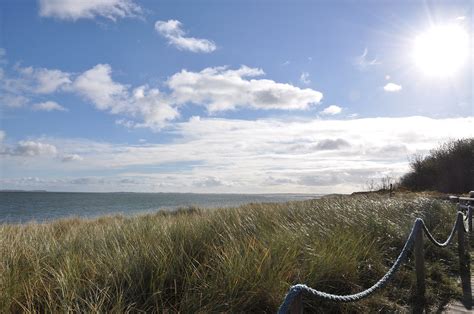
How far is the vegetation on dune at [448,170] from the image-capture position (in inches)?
1310

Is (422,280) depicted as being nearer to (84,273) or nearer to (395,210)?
(84,273)

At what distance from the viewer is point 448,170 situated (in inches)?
1355

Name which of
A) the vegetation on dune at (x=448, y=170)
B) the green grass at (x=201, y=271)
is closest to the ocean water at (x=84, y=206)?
the green grass at (x=201, y=271)

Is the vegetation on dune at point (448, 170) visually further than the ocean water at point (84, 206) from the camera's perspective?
Yes

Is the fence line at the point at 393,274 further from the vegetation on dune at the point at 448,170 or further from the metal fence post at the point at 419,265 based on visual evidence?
the vegetation on dune at the point at 448,170

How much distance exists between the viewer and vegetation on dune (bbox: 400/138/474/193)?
3328 centimetres

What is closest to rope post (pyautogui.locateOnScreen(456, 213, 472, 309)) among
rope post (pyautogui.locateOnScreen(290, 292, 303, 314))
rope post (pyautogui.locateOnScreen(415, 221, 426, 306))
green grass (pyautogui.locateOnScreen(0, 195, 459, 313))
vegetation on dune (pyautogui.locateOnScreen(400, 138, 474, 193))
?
green grass (pyautogui.locateOnScreen(0, 195, 459, 313))

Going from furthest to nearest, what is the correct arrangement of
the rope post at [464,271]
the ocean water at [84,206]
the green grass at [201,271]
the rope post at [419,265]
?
the ocean water at [84,206]
the rope post at [464,271]
the rope post at [419,265]
the green grass at [201,271]

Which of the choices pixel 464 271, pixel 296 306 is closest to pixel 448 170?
pixel 464 271

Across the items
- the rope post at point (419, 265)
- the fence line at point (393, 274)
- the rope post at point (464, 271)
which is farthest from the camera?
the rope post at point (464, 271)

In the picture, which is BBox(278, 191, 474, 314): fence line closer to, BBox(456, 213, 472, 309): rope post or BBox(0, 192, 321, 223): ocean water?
BBox(456, 213, 472, 309): rope post

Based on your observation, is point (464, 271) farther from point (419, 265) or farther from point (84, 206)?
point (84, 206)

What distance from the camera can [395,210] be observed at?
402 inches

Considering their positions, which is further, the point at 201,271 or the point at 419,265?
the point at 419,265
